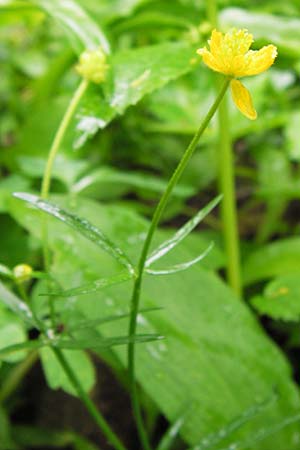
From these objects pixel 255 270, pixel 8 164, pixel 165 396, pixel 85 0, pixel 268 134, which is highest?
pixel 85 0

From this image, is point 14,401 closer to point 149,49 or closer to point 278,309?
point 278,309

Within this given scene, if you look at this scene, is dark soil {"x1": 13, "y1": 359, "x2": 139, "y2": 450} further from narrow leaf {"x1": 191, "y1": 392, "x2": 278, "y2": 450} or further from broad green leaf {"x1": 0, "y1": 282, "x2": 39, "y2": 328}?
broad green leaf {"x1": 0, "y1": 282, "x2": 39, "y2": 328}

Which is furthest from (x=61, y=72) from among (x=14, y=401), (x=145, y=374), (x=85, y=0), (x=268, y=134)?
(x=145, y=374)

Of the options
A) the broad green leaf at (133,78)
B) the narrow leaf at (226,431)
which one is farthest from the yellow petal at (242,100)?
the narrow leaf at (226,431)

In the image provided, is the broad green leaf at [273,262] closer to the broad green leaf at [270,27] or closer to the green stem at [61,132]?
the broad green leaf at [270,27]

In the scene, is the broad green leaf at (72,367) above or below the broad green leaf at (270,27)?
below

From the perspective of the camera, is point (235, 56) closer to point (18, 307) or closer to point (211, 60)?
point (211, 60)
